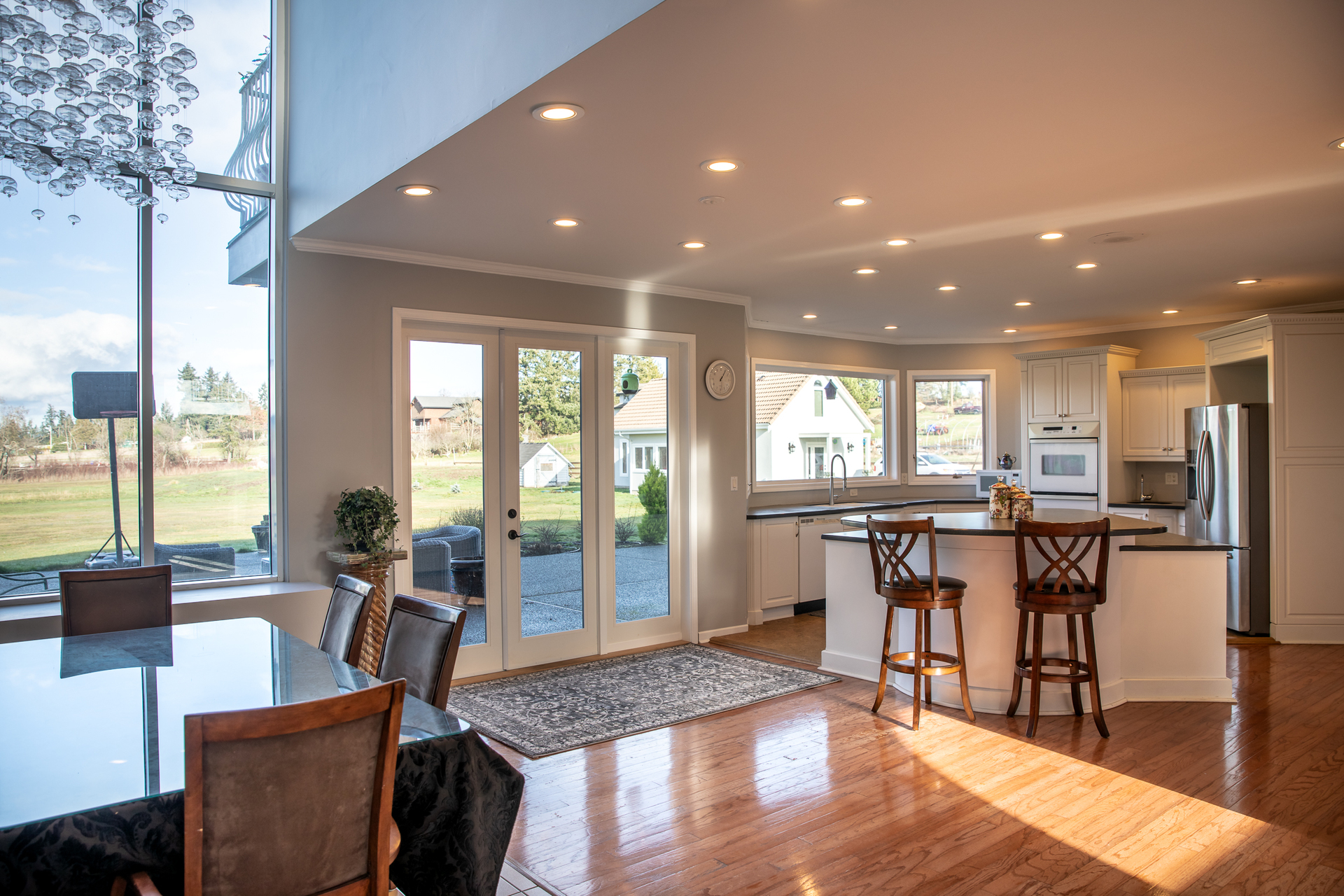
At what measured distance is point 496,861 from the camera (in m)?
2.03

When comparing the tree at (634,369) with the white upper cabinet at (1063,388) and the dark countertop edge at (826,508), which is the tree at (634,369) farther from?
the white upper cabinet at (1063,388)

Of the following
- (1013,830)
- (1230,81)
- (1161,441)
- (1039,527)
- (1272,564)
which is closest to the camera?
(1230,81)

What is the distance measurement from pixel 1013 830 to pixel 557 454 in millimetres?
3387

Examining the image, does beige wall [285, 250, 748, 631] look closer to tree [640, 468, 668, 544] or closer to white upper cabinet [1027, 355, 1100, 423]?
tree [640, 468, 668, 544]

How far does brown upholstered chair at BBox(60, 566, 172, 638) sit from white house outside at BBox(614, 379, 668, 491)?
2.87 metres

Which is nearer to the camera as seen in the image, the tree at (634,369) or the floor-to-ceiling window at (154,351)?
the floor-to-ceiling window at (154,351)

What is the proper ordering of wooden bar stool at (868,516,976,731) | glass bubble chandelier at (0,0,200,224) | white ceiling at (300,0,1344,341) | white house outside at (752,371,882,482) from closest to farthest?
1. white ceiling at (300,0,1344,341)
2. glass bubble chandelier at (0,0,200,224)
3. wooden bar stool at (868,516,976,731)
4. white house outside at (752,371,882,482)

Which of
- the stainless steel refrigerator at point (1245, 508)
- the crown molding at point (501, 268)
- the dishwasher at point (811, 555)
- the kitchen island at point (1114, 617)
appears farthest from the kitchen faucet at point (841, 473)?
the kitchen island at point (1114, 617)

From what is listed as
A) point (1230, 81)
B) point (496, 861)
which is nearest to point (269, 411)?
point (496, 861)

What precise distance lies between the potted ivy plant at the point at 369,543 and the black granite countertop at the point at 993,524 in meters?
2.50

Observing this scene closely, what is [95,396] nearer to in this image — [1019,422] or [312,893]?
[312,893]

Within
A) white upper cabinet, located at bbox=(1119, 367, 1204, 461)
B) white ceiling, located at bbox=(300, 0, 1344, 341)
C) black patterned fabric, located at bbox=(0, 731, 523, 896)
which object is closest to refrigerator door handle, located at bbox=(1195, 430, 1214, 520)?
white upper cabinet, located at bbox=(1119, 367, 1204, 461)

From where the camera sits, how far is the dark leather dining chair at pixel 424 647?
2363 mm

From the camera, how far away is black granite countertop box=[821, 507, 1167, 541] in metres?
4.38
